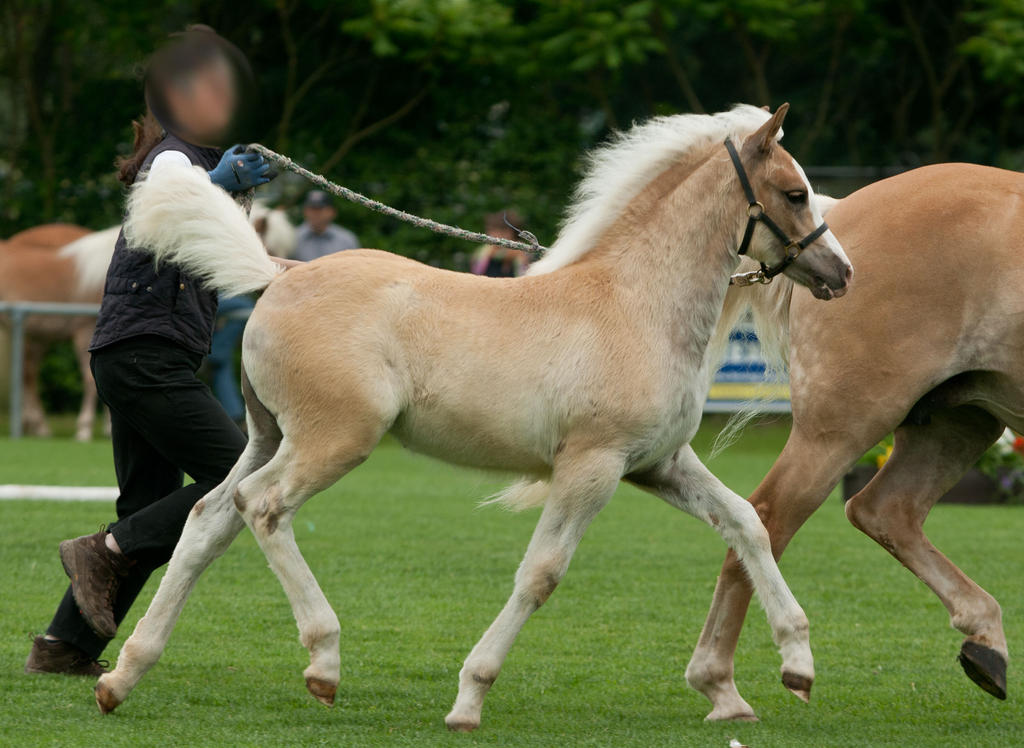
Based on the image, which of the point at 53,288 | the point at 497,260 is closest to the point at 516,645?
the point at 497,260

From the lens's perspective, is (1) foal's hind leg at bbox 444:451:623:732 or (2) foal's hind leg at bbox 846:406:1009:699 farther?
(2) foal's hind leg at bbox 846:406:1009:699

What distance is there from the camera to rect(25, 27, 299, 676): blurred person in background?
4863mm

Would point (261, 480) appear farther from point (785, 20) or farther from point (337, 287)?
point (785, 20)

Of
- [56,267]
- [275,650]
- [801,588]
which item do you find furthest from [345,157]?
[275,650]

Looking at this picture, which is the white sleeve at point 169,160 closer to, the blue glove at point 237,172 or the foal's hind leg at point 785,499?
the blue glove at point 237,172

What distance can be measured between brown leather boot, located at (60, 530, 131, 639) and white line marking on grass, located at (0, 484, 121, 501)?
495 centimetres

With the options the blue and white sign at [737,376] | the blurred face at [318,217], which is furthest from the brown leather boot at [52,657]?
the blue and white sign at [737,376]

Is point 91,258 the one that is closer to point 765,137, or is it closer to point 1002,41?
point 1002,41

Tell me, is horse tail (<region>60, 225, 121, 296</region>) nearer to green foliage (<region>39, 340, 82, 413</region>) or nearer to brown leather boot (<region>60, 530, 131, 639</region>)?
green foliage (<region>39, 340, 82, 413</region>)

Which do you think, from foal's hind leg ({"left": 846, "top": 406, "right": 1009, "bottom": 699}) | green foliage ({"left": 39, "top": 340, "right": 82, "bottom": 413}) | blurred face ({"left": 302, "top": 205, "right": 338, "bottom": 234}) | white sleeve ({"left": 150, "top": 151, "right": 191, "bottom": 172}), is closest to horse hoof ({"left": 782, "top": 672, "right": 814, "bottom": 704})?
foal's hind leg ({"left": 846, "top": 406, "right": 1009, "bottom": 699})

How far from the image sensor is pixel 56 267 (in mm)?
15258

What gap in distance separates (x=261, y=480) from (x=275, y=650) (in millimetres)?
1490

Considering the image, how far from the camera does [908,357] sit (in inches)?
202

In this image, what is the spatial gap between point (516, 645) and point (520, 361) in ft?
6.55
